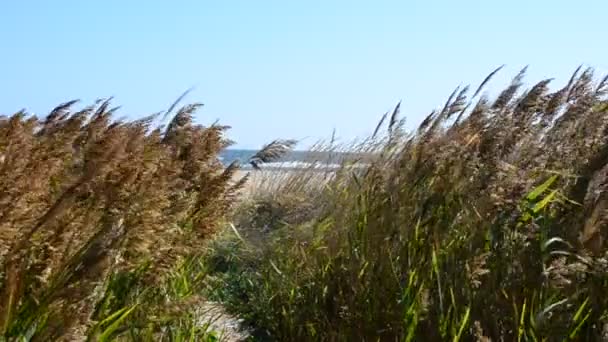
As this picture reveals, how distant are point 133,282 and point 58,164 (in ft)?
1.82

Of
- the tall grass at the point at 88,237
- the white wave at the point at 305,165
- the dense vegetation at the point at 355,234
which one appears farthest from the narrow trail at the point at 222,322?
the white wave at the point at 305,165

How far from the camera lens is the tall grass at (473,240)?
139 inches

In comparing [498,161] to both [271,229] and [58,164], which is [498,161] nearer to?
[58,164]

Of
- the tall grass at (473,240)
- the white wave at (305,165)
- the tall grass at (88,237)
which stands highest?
the white wave at (305,165)

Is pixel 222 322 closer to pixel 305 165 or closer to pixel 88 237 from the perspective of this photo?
pixel 88 237

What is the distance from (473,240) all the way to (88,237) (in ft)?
5.13

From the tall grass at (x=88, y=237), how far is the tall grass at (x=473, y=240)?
0.73 m

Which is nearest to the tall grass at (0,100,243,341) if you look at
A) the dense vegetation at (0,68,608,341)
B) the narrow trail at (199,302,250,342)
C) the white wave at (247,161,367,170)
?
the dense vegetation at (0,68,608,341)

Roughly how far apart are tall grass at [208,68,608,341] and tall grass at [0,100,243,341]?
73 cm

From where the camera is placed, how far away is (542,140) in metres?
4.59

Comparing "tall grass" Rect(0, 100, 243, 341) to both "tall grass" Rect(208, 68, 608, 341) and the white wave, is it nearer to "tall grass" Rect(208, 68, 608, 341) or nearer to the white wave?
"tall grass" Rect(208, 68, 608, 341)

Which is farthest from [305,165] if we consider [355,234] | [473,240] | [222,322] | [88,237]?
[88,237]

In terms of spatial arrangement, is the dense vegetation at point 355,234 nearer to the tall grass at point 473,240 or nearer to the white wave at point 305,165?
the tall grass at point 473,240

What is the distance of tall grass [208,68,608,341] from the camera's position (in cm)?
354
